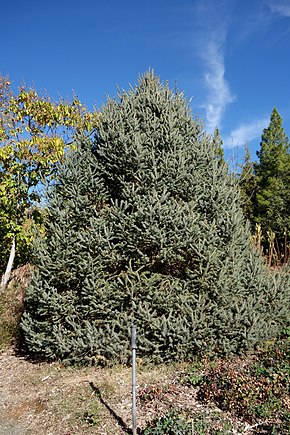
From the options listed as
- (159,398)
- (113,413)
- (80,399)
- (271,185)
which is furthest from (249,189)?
(113,413)

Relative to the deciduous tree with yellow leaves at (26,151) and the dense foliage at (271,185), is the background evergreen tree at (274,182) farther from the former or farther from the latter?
the deciduous tree with yellow leaves at (26,151)

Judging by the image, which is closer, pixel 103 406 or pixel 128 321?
pixel 103 406

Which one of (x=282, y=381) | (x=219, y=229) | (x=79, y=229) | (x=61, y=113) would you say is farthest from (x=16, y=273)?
(x=282, y=381)

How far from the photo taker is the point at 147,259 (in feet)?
18.2

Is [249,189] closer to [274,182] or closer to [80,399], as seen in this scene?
[274,182]

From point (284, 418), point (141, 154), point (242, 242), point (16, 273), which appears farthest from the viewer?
point (16, 273)

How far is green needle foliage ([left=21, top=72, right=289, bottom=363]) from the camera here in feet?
17.6

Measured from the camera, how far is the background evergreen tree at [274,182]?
58.6 ft

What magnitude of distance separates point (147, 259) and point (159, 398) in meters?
2.05

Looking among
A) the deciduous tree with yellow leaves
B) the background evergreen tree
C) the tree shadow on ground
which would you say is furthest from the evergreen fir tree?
the tree shadow on ground

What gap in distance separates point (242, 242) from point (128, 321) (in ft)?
8.17

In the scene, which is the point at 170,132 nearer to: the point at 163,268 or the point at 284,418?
the point at 163,268

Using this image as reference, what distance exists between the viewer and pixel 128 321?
5344 millimetres

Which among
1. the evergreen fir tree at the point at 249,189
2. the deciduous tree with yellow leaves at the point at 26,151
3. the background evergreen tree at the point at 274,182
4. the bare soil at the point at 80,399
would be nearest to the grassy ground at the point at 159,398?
the bare soil at the point at 80,399
